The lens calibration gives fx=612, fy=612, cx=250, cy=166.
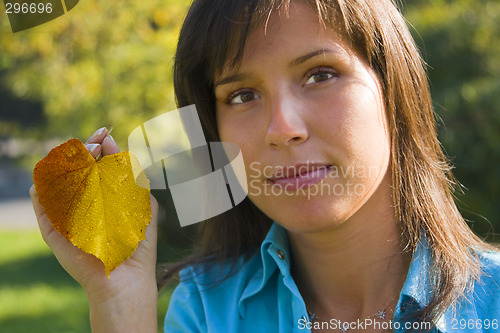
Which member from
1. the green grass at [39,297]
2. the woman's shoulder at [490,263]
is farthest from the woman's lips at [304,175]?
the green grass at [39,297]

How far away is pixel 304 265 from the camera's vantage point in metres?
2.00

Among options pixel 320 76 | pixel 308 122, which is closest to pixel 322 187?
pixel 308 122

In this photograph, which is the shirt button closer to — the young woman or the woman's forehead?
the young woman

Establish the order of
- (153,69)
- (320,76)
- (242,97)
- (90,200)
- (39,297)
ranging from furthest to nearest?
1. (39,297)
2. (153,69)
3. (242,97)
4. (320,76)
5. (90,200)

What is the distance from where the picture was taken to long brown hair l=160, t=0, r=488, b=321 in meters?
1.70

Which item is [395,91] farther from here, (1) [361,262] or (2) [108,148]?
(2) [108,148]

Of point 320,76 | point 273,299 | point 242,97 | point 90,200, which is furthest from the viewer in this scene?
point 273,299

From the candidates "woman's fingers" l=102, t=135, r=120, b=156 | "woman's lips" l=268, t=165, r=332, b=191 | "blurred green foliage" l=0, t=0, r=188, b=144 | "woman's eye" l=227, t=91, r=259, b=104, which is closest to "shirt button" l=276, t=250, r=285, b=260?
"woman's lips" l=268, t=165, r=332, b=191

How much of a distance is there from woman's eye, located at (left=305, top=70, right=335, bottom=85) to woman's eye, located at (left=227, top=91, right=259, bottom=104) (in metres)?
0.17

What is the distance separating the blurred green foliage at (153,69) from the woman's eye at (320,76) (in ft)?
10.8

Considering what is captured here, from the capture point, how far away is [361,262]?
186 centimetres

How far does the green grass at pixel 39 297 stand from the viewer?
516 centimetres

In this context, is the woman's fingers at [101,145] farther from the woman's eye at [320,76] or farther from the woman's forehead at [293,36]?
the woman's eye at [320,76]

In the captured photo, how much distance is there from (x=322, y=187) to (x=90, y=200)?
2.01 feet
